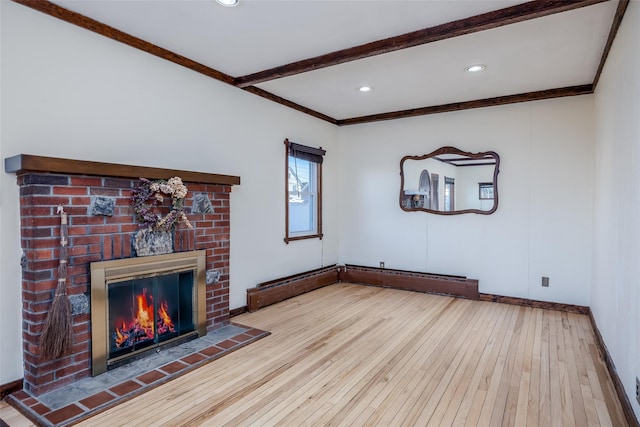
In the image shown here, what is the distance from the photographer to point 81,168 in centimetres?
244

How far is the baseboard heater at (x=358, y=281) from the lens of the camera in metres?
4.37

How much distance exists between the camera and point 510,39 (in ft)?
9.83

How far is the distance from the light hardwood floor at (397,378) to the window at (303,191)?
4.80 ft

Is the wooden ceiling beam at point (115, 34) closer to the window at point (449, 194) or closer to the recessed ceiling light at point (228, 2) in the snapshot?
the recessed ceiling light at point (228, 2)

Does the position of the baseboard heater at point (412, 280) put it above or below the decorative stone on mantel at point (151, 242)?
below

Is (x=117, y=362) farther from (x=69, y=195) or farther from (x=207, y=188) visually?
(x=207, y=188)

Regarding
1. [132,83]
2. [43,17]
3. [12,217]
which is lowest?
[12,217]

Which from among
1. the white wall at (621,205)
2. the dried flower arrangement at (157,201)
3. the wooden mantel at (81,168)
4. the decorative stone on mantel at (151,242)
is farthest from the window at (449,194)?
the decorative stone on mantel at (151,242)

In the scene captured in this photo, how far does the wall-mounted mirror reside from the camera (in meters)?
4.71

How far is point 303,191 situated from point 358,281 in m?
1.70

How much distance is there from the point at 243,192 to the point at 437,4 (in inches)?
104

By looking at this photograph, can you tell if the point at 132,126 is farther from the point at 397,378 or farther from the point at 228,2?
the point at 397,378

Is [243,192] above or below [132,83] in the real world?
below

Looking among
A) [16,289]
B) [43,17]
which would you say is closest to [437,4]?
[43,17]
